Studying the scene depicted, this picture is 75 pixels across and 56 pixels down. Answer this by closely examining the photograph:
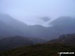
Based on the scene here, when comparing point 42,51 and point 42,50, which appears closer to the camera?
point 42,51

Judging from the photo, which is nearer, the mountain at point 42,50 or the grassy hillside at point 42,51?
the grassy hillside at point 42,51

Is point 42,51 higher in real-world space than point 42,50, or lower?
lower

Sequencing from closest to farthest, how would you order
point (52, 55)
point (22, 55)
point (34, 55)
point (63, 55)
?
point (63, 55) → point (52, 55) → point (34, 55) → point (22, 55)

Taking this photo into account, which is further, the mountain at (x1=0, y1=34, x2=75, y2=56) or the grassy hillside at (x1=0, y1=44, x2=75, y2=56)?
the mountain at (x1=0, y1=34, x2=75, y2=56)

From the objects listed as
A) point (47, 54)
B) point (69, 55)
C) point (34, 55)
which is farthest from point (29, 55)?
point (69, 55)

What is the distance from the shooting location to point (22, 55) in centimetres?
6488

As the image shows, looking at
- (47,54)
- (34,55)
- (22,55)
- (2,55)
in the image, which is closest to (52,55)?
(47,54)

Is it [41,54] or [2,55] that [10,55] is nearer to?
[2,55]

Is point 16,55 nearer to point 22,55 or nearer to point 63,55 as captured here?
point 22,55

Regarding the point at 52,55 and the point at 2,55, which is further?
the point at 2,55

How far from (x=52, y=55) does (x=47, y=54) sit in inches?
133

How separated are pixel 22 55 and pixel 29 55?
4479mm

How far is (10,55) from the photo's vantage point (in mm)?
65625

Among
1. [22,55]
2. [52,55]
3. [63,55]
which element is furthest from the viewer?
[22,55]
